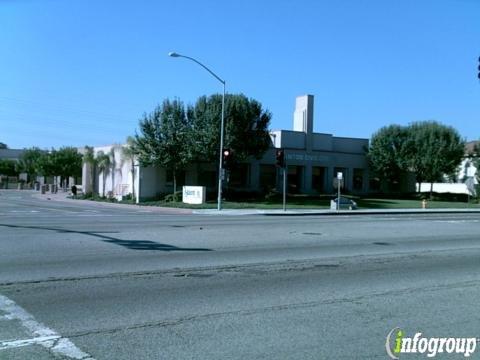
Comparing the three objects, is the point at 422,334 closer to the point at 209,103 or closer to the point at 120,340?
the point at 120,340

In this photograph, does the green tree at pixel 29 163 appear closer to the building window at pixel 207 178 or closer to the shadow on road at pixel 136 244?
the building window at pixel 207 178

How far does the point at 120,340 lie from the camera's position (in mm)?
6082

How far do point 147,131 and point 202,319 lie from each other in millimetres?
38274

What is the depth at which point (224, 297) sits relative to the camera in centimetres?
837

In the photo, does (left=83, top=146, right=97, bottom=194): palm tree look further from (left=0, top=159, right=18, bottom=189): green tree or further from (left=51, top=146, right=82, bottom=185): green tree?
(left=0, top=159, right=18, bottom=189): green tree

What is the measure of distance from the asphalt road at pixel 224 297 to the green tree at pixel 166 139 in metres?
27.7

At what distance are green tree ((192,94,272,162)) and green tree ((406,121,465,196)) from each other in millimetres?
19864

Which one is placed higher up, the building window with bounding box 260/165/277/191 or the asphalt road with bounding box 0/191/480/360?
the building window with bounding box 260/165/277/191

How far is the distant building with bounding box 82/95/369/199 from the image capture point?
4834 centimetres

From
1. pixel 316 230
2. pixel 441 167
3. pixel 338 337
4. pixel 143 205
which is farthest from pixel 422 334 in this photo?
pixel 441 167

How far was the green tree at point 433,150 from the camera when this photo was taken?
56812mm

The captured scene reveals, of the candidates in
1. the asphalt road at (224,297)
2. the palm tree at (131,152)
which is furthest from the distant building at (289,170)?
the asphalt road at (224,297)

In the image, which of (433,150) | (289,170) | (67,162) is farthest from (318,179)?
(67,162)

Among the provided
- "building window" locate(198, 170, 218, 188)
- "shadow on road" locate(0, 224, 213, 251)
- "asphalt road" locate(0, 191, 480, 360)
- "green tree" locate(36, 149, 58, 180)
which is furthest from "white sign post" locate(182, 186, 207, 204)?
"green tree" locate(36, 149, 58, 180)
